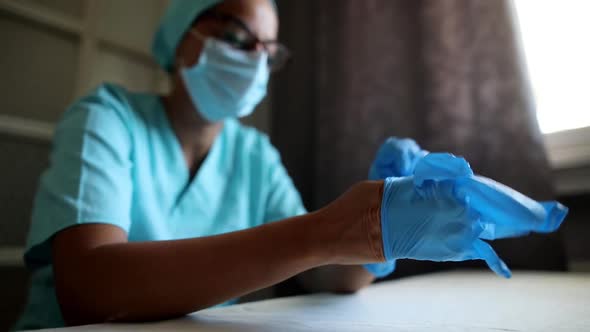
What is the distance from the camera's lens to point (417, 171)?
38cm

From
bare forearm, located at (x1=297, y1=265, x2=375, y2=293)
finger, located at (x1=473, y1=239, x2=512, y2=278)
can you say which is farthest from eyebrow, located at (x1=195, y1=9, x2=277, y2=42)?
finger, located at (x1=473, y1=239, x2=512, y2=278)

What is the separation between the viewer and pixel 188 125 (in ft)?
2.81

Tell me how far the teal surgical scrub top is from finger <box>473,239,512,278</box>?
447mm

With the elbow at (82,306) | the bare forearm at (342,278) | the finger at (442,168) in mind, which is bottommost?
the bare forearm at (342,278)

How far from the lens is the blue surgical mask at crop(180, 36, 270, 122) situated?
2.59 ft

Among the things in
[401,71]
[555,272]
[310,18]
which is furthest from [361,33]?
[555,272]

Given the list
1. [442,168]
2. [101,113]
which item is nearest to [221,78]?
[101,113]

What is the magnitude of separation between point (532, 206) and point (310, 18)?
1148 millimetres

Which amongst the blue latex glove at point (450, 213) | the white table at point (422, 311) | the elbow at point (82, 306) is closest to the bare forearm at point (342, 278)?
the white table at point (422, 311)

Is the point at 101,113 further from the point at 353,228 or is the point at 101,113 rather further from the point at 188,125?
the point at 353,228

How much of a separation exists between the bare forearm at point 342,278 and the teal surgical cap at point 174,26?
23.5 inches

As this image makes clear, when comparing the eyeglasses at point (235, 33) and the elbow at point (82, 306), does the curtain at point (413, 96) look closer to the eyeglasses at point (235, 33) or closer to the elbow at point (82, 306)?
the eyeglasses at point (235, 33)

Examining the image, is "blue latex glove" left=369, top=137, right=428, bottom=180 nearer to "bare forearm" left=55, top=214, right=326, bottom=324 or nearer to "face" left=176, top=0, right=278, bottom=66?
"bare forearm" left=55, top=214, right=326, bottom=324

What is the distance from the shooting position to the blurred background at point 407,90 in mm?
887
